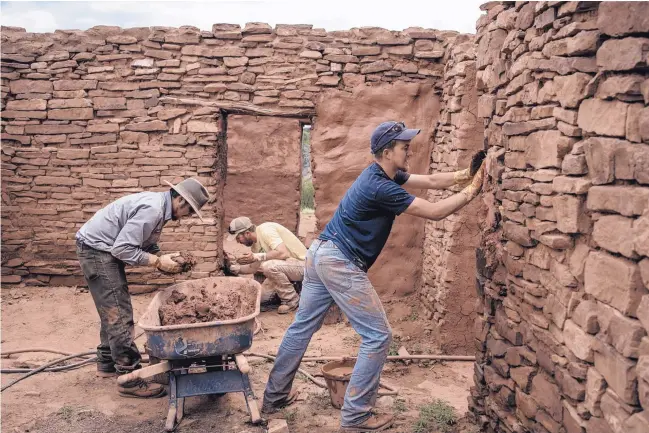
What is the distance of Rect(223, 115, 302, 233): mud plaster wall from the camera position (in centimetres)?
1151

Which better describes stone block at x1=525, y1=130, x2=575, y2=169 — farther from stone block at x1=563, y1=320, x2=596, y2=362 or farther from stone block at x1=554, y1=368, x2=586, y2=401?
stone block at x1=554, y1=368, x2=586, y2=401

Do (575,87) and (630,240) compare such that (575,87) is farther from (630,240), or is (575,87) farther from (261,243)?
(261,243)

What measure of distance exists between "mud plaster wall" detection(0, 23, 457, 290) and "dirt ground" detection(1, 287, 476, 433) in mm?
951

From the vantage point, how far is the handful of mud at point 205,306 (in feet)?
14.9

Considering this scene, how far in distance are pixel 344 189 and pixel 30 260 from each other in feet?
13.7

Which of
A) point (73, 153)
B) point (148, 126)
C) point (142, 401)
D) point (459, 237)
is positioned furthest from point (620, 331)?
point (73, 153)

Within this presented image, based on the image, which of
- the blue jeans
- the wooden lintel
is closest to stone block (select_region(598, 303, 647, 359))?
the blue jeans

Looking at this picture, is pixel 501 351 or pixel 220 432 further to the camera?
pixel 220 432

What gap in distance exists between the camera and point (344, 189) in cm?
727

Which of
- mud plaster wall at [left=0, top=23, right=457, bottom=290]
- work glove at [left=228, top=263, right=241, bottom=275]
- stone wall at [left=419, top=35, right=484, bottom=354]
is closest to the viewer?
stone wall at [left=419, top=35, right=484, bottom=354]

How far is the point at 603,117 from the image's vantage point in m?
2.54

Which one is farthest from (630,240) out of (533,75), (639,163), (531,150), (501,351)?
(501,351)

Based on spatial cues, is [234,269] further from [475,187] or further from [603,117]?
[603,117]

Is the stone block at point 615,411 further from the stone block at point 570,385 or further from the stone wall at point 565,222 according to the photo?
the stone block at point 570,385
